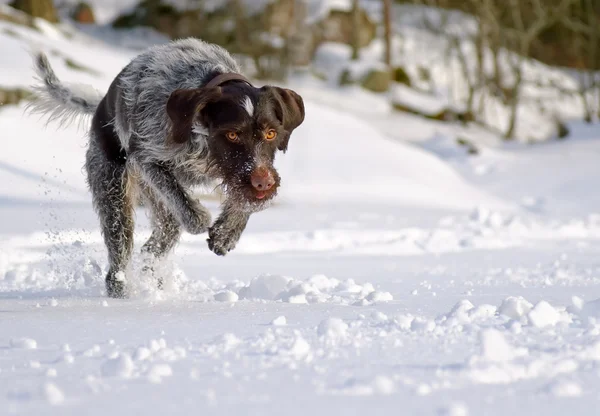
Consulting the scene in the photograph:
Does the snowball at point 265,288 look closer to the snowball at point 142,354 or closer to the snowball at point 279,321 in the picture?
the snowball at point 279,321

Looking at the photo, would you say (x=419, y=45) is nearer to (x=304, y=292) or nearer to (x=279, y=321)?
(x=304, y=292)

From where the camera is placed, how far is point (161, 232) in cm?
580

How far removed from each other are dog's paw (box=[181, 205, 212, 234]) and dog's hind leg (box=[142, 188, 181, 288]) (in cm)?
55

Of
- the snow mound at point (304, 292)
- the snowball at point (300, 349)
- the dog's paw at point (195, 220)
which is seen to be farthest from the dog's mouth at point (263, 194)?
the snowball at point (300, 349)

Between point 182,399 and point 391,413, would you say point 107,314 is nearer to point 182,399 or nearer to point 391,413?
point 182,399

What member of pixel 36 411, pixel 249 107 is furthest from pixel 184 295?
pixel 36 411

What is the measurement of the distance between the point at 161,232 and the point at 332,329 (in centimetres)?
254

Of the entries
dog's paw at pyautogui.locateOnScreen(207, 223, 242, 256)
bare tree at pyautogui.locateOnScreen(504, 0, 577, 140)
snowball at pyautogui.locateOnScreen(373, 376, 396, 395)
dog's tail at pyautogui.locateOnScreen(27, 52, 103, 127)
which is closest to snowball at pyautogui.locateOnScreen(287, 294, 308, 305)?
dog's paw at pyautogui.locateOnScreen(207, 223, 242, 256)

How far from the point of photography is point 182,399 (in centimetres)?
262

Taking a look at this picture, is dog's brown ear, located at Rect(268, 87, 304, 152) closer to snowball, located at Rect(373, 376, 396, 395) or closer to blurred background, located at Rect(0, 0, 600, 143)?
snowball, located at Rect(373, 376, 396, 395)

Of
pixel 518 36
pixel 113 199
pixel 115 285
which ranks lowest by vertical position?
pixel 518 36

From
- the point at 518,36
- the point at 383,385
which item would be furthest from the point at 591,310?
the point at 518,36

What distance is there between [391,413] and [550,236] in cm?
682

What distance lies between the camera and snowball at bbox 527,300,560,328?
142 inches
